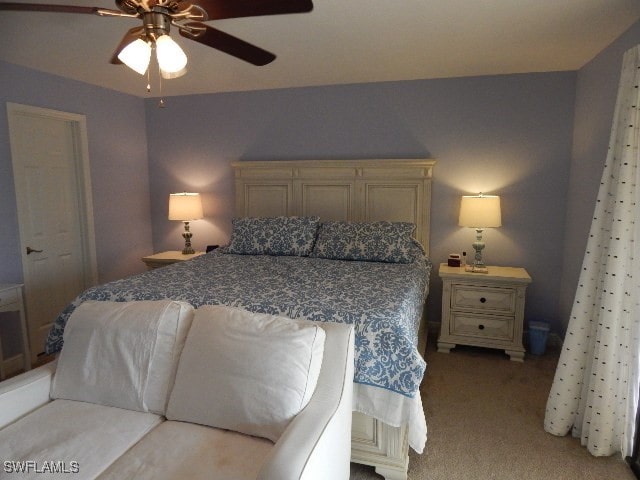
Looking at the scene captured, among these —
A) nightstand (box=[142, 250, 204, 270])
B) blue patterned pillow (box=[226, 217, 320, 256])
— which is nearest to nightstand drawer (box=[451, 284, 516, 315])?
blue patterned pillow (box=[226, 217, 320, 256])

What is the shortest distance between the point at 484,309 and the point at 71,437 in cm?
280

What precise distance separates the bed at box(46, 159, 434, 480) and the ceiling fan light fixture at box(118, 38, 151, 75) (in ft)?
3.75

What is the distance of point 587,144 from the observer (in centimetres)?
289

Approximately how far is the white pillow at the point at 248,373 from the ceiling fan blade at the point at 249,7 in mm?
1155

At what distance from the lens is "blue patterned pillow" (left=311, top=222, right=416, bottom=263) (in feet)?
10.3

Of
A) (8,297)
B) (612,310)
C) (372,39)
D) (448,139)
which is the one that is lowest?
(8,297)

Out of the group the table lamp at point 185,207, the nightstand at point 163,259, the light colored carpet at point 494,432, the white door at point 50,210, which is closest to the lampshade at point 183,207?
the table lamp at point 185,207

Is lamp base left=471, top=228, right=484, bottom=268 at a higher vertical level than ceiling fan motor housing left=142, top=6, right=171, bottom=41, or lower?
lower

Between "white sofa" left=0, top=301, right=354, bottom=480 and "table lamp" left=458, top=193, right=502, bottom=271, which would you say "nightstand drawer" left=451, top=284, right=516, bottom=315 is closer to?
"table lamp" left=458, top=193, right=502, bottom=271

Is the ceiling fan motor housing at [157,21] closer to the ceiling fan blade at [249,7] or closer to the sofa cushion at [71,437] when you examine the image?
the ceiling fan blade at [249,7]

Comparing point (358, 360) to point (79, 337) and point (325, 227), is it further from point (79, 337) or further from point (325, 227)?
point (325, 227)

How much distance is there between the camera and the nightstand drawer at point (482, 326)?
10.3 ft

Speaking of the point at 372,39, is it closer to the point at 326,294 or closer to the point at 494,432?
the point at 326,294

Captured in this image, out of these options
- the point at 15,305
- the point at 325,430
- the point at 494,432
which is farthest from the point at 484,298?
the point at 15,305
